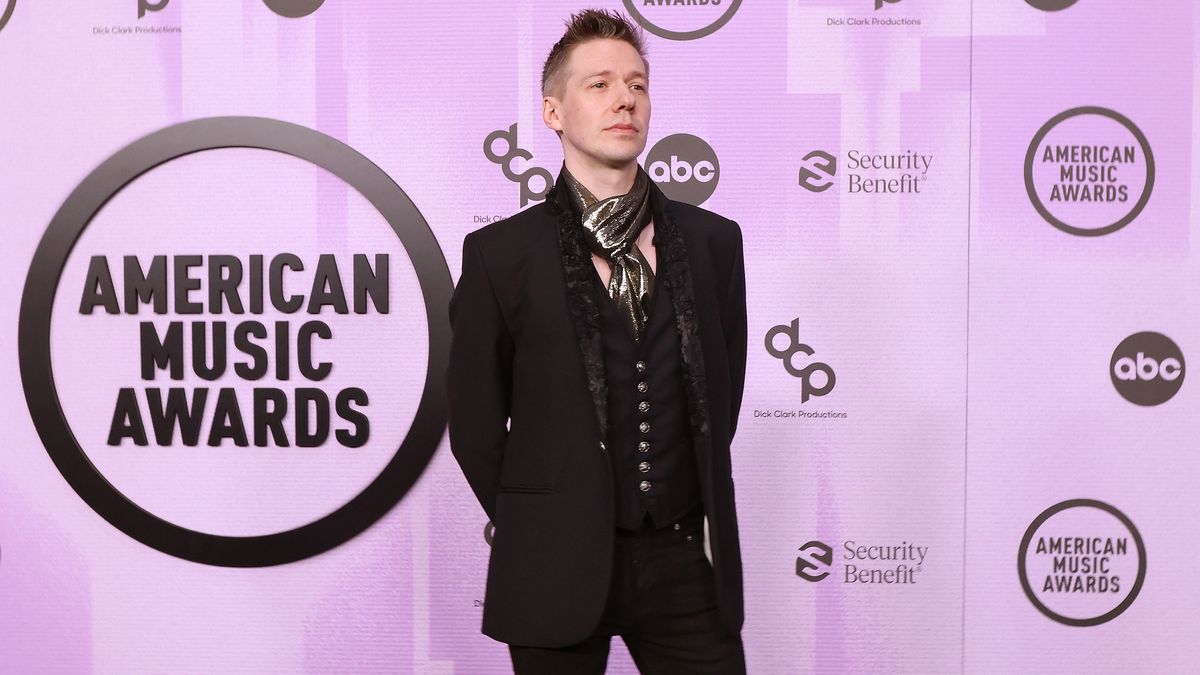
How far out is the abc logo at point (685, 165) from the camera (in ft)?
9.76

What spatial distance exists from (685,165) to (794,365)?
65 cm

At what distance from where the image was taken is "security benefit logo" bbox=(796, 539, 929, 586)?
9.85 ft

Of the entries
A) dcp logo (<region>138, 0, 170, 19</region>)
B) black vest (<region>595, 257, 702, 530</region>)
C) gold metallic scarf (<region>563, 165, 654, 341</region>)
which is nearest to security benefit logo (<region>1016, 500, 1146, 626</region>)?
black vest (<region>595, 257, 702, 530</region>)

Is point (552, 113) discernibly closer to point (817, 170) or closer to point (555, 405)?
point (555, 405)

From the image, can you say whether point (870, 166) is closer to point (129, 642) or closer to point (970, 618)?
point (970, 618)

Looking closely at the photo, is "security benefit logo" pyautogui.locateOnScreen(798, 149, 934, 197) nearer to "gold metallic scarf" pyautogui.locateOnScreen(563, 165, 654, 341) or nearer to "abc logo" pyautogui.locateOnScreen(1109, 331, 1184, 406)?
"abc logo" pyautogui.locateOnScreen(1109, 331, 1184, 406)

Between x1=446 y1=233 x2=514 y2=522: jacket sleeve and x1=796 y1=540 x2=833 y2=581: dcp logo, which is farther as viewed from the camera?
x1=796 y1=540 x2=833 y2=581: dcp logo

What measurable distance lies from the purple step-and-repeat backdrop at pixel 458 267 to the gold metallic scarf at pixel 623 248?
3.70ft

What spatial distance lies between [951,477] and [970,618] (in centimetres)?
41

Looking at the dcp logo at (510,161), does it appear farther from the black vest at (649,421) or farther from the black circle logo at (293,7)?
the black vest at (649,421)

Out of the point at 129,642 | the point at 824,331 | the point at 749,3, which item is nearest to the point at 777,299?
the point at 824,331

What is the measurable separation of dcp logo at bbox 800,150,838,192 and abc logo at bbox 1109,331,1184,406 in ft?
3.13

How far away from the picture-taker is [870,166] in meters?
2.95

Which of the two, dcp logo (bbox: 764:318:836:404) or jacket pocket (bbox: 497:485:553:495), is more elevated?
dcp logo (bbox: 764:318:836:404)
